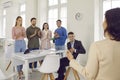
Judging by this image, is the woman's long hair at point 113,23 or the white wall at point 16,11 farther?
the white wall at point 16,11

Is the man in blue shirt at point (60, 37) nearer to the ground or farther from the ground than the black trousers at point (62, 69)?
farther from the ground

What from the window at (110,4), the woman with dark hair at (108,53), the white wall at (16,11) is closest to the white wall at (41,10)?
the white wall at (16,11)

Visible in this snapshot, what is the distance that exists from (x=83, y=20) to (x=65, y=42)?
3.00 ft

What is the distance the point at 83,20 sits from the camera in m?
6.29

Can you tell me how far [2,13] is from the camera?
13.3 m

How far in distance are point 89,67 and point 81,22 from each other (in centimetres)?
522

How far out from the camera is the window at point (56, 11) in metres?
7.51

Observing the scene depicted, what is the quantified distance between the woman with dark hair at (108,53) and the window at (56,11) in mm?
6225

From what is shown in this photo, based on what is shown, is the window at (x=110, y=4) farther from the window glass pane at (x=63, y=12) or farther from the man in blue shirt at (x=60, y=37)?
the window glass pane at (x=63, y=12)

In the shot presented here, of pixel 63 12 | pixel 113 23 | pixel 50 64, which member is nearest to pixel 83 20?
pixel 63 12

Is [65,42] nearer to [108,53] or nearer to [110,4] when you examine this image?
[110,4]

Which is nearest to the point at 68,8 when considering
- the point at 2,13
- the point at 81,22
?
the point at 81,22

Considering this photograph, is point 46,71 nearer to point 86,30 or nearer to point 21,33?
point 21,33

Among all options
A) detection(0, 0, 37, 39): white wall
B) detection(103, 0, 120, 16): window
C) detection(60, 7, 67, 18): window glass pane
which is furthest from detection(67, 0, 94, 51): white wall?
detection(0, 0, 37, 39): white wall
